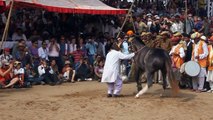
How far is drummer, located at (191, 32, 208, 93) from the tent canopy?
226 inches

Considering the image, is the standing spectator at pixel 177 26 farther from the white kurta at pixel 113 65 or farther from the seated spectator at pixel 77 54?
the white kurta at pixel 113 65

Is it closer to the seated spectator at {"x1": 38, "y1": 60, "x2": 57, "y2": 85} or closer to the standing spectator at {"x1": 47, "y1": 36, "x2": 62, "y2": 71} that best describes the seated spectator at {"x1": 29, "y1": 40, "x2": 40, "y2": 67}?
the seated spectator at {"x1": 38, "y1": 60, "x2": 57, "y2": 85}

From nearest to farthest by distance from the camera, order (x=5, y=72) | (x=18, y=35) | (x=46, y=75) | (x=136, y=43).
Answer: (x=136, y=43)
(x=5, y=72)
(x=46, y=75)
(x=18, y=35)

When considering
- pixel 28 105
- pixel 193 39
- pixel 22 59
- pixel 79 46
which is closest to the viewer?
pixel 28 105

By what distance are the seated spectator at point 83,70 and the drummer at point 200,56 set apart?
15.0 ft

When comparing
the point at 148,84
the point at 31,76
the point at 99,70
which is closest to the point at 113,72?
the point at 148,84

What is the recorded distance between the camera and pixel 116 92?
40.4ft

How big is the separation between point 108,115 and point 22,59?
650 cm

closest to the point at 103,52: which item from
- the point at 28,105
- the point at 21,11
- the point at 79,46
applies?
the point at 79,46

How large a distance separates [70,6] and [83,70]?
299 centimetres

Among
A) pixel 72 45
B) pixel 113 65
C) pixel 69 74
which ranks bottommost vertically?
pixel 69 74

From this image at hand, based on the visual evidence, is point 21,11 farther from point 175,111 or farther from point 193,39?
point 175,111

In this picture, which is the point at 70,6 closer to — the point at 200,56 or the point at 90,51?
the point at 90,51

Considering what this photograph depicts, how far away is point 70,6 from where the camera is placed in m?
18.1
